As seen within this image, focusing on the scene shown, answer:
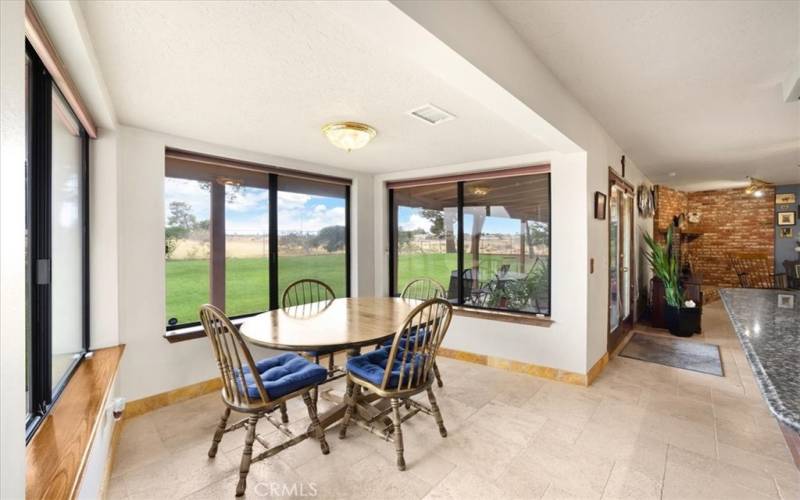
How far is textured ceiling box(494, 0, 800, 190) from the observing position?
5.08 feet

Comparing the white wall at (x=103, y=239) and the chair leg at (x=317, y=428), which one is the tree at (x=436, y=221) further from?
the white wall at (x=103, y=239)

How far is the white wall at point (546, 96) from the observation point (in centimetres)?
128

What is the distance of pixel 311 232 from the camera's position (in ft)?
13.5

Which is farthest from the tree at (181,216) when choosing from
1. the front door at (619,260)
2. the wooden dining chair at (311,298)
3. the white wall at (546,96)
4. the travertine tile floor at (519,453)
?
the front door at (619,260)

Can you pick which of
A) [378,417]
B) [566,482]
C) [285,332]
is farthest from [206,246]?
[566,482]

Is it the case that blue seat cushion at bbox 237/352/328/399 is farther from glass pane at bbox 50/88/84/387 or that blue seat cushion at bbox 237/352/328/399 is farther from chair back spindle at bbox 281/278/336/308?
glass pane at bbox 50/88/84/387

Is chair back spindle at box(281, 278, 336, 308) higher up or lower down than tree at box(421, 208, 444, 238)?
lower down

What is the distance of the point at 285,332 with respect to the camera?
2.15 m

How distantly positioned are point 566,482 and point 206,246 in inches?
133

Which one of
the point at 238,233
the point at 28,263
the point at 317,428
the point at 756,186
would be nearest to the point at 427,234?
the point at 238,233

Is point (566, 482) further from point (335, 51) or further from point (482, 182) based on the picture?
A: point (482, 182)

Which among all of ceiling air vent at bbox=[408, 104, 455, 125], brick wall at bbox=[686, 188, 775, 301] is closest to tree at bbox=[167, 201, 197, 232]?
ceiling air vent at bbox=[408, 104, 455, 125]

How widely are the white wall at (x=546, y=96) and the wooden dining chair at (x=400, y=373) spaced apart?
4.12 feet

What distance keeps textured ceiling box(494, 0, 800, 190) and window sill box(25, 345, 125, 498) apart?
96.3 inches
